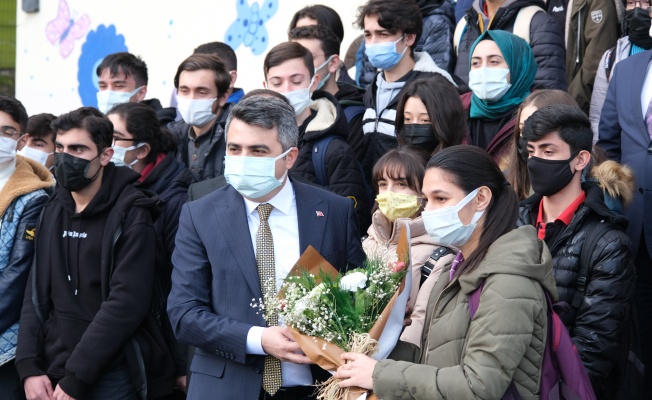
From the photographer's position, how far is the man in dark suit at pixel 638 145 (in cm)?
566

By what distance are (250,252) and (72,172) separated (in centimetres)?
184

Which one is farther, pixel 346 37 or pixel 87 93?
pixel 87 93

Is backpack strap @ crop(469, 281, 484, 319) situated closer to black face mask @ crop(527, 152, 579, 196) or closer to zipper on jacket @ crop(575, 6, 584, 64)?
black face mask @ crop(527, 152, 579, 196)

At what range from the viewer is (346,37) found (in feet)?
32.6

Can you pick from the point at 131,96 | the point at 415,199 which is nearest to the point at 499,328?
the point at 415,199

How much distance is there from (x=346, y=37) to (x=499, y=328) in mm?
6910

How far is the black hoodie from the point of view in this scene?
518 centimetres

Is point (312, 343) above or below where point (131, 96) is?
below

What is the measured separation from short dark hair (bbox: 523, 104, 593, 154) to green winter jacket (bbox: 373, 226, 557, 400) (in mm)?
1273

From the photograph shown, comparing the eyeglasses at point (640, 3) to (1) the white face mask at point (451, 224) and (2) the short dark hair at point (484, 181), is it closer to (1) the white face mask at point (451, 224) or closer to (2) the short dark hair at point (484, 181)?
(2) the short dark hair at point (484, 181)

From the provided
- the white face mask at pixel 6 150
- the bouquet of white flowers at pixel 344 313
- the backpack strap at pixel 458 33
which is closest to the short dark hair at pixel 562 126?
the bouquet of white flowers at pixel 344 313

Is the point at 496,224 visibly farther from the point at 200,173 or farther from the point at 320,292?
the point at 200,173

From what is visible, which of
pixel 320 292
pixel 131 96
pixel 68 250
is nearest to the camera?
pixel 320 292

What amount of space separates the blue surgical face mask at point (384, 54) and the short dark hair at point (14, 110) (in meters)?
2.48
